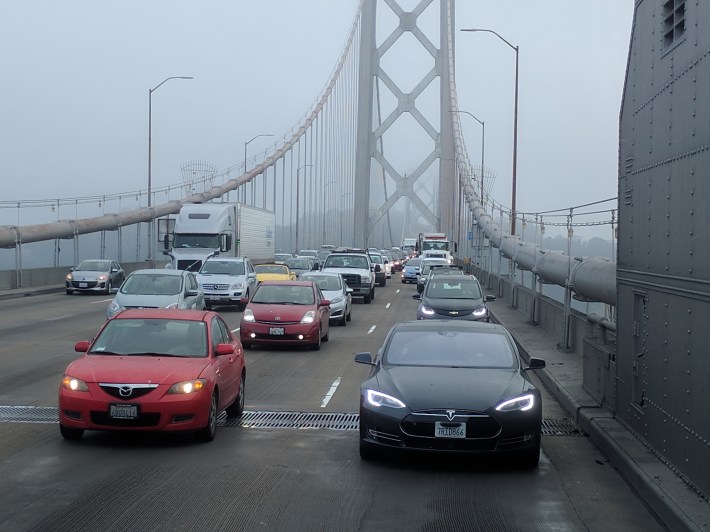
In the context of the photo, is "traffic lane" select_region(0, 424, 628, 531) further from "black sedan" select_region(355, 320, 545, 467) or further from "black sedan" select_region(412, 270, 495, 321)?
"black sedan" select_region(412, 270, 495, 321)

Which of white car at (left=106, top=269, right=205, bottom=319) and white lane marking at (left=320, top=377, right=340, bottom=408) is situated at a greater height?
white car at (left=106, top=269, right=205, bottom=319)

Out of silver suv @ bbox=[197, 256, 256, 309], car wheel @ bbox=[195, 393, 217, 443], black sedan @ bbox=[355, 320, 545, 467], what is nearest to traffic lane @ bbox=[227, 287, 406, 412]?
car wheel @ bbox=[195, 393, 217, 443]

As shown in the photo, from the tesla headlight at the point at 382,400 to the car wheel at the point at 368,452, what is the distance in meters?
0.40

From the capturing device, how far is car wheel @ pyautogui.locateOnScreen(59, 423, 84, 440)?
398 inches

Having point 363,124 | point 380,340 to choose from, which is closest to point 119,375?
point 380,340

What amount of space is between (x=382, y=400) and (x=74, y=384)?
3.07 metres

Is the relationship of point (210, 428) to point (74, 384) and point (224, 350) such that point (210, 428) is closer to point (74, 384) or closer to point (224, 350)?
point (224, 350)

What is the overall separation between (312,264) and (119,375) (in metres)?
42.9

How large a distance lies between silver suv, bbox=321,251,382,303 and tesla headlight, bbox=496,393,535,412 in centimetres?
3061

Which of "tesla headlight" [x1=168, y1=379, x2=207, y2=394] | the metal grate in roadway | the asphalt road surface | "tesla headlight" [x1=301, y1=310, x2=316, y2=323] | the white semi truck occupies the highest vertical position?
the white semi truck

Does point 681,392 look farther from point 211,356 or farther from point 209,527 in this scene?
point 211,356

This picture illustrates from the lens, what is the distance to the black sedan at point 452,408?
353 inches

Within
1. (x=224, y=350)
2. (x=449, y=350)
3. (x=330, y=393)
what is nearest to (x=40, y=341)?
(x=330, y=393)

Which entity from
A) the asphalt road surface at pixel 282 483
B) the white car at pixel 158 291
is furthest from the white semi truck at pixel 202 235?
the asphalt road surface at pixel 282 483
